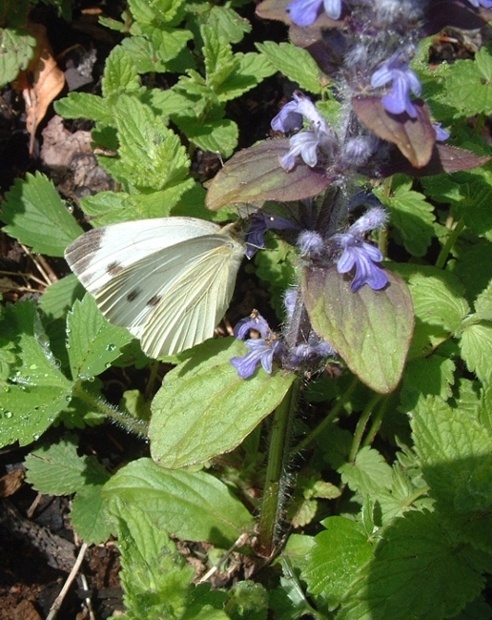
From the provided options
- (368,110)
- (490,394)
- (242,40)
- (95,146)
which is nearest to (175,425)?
(490,394)

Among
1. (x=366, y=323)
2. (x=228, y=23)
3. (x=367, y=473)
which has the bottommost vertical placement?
(x=367, y=473)

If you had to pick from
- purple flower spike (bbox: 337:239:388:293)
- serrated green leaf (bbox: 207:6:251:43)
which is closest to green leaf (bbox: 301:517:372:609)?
purple flower spike (bbox: 337:239:388:293)

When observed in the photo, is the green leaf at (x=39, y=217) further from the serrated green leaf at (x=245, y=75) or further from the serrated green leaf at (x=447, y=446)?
the serrated green leaf at (x=447, y=446)

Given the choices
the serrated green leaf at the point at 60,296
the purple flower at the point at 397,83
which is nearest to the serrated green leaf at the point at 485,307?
the purple flower at the point at 397,83

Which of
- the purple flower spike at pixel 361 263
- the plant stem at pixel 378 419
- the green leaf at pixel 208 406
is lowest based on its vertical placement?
the plant stem at pixel 378 419

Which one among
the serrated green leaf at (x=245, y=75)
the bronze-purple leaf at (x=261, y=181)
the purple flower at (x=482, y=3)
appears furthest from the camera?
the serrated green leaf at (x=245, y=75)

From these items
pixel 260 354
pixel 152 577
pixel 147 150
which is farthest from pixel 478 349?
pixel 147 150

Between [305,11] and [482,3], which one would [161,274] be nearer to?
[305,11]
